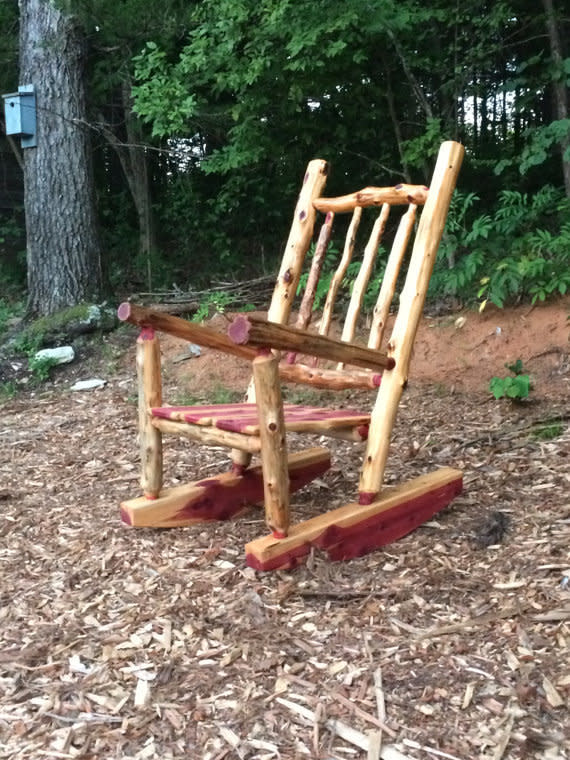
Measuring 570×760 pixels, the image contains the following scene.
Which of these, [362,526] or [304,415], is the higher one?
[304,415]

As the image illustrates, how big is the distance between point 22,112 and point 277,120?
204 cm

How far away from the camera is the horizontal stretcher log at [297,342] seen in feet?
6.12

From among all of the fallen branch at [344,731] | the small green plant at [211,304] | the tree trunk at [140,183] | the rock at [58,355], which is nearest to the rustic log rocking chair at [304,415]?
the fallen branch at [344,731]

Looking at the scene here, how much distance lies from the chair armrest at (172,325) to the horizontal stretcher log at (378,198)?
941mm

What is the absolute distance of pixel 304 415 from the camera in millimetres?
2510

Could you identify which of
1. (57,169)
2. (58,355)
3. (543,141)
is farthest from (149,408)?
(57,169)

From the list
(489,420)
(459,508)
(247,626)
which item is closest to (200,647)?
(247,626)

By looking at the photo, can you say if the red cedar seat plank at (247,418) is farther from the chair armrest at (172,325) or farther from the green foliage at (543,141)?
the green foliage at (543,141)

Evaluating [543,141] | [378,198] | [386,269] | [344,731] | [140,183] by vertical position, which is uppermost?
[140,183]

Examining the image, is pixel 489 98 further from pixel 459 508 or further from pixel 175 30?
pixel 459 508

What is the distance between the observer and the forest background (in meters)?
4.41

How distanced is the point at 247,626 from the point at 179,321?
99 centimetres

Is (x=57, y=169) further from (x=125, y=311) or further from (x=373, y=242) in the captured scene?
(x=125, y=311)

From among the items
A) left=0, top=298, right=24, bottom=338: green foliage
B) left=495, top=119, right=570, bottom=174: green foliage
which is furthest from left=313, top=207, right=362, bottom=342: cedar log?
left=0, top=298, right=24, bottom=338: green foliage
